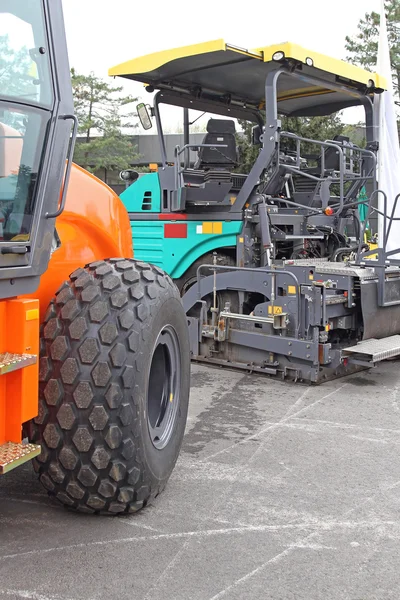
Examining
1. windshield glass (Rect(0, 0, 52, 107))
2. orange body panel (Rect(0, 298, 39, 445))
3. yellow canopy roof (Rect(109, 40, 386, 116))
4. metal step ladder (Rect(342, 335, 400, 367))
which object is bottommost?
metal step ladder (Rect(342, 335, 400, 367))

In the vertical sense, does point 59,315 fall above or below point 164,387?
above

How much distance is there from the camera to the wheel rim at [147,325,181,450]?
3.68 meters

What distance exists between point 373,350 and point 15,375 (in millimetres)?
4104

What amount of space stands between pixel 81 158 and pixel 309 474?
86.4 feet

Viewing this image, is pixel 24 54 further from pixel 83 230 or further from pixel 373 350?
pixel 373 350

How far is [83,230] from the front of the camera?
11.6 feet

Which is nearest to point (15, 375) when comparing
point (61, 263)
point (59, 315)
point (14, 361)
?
point (14, 361)

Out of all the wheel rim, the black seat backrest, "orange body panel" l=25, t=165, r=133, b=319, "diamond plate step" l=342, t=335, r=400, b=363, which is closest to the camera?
"orange body panel" l=25, t=165, r=133, b=319

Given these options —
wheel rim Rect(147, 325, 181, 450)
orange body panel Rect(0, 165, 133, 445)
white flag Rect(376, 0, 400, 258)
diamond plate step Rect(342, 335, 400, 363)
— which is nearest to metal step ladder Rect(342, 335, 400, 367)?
diamond plate step Rect(342, 335, 400, 363)

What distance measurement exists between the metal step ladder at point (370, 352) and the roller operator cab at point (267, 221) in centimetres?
1

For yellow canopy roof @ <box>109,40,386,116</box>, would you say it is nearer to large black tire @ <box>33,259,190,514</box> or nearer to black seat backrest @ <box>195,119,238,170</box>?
black seat backrest @ <box>195,119,238,170</box>

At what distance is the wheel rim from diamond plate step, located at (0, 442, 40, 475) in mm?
891

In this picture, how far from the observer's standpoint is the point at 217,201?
7363mm

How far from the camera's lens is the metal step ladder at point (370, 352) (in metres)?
6.14
